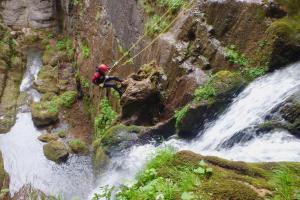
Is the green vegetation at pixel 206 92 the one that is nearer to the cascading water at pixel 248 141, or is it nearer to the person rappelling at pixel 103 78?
the cascading water at pixel 248 141

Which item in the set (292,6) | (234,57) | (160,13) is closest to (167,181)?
(234,57)

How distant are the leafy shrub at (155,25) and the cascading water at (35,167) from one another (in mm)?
4638

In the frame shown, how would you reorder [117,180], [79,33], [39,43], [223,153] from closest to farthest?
1. [223,153]
2. [117,180]
3. [79,33]
4. [39,43]

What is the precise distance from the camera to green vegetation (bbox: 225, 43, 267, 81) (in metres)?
8.33

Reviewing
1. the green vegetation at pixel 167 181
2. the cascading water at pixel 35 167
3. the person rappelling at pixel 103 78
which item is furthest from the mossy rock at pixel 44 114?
the green vegetation at pixel 167 181

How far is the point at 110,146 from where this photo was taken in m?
9.23

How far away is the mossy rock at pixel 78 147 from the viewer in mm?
13883

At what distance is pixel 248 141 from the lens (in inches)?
269

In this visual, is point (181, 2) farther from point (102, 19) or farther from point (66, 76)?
point (66, 76)

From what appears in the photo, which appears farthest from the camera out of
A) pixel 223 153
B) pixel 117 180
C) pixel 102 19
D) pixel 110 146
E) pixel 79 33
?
pixel 79 33

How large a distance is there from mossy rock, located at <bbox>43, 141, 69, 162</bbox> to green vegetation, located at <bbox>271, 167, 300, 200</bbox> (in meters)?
9.99

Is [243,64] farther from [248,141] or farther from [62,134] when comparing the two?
[62,134]

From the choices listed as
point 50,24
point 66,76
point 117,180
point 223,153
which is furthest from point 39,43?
point 223,153

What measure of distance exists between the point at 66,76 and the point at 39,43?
418 centimetres
